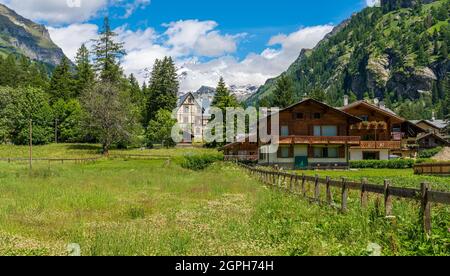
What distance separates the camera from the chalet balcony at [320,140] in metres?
62.9

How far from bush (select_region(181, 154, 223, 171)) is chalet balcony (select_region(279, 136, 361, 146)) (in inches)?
367

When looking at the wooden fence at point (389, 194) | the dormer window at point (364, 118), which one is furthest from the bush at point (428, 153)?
the wooden fence at point (389, 194)

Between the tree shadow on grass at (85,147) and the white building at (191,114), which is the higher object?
the white building at (191,114)

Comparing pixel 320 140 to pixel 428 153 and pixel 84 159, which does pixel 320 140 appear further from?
pixel 84 159

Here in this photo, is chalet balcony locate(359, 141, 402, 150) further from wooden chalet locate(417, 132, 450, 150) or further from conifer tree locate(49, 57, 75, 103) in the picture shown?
conifer tree locate(49, 57, 75, 103)

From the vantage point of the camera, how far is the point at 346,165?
208 feet

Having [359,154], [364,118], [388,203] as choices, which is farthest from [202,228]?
[364,118]

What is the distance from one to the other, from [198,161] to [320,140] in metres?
17.0

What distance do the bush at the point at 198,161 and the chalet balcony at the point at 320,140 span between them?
9315 millimetres

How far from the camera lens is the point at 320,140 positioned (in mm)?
63688

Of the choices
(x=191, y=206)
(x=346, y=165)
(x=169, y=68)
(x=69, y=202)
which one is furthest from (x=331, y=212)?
(x=169, y=68)

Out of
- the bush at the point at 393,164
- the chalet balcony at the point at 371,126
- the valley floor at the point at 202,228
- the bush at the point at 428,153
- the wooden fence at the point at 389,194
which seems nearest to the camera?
the wooden fence at the point at 389,194

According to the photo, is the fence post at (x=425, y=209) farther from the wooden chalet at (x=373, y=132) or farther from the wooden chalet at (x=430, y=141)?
the wooden chalet at (x=430, y=141)
